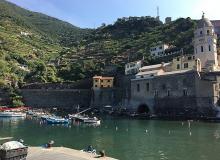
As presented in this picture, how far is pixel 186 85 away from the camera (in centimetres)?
7100

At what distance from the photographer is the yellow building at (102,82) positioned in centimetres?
9631

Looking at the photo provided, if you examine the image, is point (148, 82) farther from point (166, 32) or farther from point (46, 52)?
point (46, 52)

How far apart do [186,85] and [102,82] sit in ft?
102

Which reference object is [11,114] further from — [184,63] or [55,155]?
[55,155]

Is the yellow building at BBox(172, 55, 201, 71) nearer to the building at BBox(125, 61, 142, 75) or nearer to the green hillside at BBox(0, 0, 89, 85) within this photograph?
the building at BBox(125, 61, 142, 75)

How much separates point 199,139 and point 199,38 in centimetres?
3832

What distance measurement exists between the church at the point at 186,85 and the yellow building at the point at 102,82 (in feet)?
41.9

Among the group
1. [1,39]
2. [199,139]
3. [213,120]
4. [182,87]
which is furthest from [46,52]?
[199,139]

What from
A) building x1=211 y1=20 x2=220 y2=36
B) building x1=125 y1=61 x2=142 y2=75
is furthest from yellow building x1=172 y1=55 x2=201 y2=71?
building x1=211 y1=20 x2=220 y2=36

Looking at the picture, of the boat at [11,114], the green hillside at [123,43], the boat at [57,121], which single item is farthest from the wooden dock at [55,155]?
the green hillside at [123,43]

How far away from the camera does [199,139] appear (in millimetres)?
44750

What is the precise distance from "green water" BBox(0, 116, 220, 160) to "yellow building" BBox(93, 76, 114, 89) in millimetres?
34664

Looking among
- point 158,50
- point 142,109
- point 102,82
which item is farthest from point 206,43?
point 158,50

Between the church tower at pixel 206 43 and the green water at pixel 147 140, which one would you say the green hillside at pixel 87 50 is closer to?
the church tower at pixel 206 43
